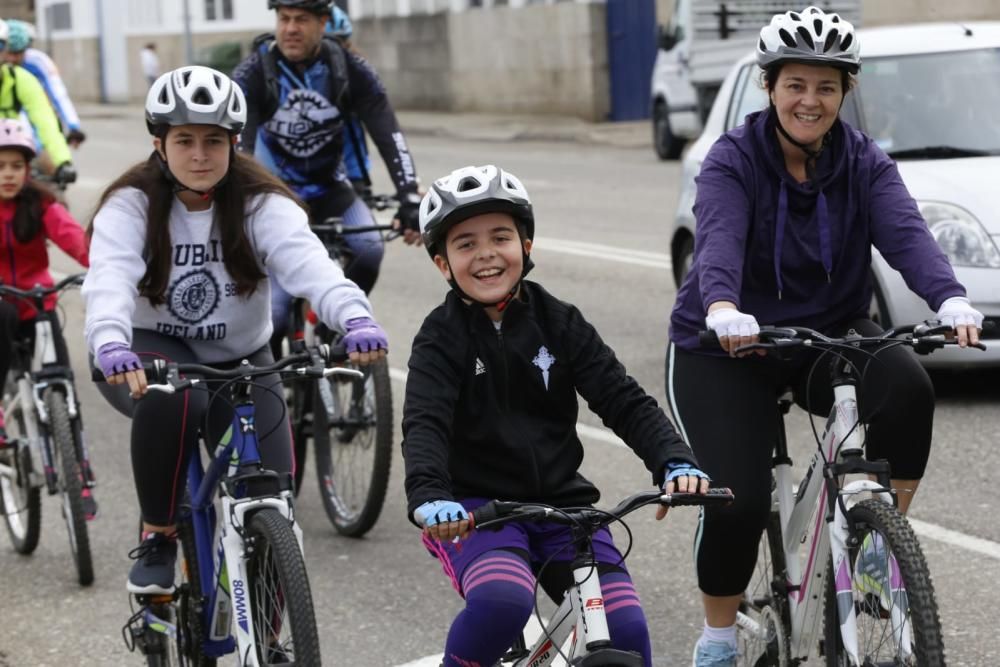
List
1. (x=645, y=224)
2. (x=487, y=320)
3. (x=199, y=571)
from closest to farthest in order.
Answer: (x=487, y=320), (x=199, y=571), (x=645, y=224)

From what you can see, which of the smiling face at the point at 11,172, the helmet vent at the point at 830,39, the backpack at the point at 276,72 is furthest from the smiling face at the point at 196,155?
the backpack at the point at 276,72

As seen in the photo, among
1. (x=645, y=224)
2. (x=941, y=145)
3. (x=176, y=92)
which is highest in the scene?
(x=176, y=92)

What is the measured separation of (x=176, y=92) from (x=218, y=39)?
148 ft

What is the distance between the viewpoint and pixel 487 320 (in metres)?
4.29

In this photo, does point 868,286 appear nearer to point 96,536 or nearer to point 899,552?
point 899,552

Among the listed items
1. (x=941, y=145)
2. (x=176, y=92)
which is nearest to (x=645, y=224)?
(x=941, y=145)

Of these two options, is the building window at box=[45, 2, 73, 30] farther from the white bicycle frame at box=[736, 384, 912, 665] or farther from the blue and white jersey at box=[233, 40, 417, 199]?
the white bicycle frame at box=[736, 384, 912, 665]

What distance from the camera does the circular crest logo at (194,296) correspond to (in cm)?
527

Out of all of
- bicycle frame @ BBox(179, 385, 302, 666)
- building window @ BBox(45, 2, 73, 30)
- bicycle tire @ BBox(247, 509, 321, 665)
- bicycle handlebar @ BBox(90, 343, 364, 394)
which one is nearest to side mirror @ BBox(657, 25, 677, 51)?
bicycle frame @ BBox(179, 385, 302, 666)

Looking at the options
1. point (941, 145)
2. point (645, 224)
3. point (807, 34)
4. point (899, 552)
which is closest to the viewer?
point (899, 552)

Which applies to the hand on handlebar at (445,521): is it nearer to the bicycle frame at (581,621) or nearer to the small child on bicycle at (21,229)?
the bicycle frame at (581,621)

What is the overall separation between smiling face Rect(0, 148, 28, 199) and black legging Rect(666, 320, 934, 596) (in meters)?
3.41

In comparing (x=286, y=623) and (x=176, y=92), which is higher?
(x=176, y=92)

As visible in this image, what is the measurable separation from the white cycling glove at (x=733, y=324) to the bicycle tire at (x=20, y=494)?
369 centimetres
